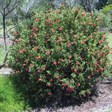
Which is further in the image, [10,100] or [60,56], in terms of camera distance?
[10,100]

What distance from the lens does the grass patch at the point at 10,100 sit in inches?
340

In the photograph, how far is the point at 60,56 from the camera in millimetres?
8664

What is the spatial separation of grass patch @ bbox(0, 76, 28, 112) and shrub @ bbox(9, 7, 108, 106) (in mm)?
351

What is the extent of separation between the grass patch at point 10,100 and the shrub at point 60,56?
0.35 metres

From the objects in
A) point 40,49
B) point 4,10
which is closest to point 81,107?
point 40,49

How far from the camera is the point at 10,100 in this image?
877 centimetres

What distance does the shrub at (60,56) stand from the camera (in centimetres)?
864

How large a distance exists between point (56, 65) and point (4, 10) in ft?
41.3

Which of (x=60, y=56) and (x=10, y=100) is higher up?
(x=60, y=56)

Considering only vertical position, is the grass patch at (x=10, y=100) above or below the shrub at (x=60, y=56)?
below

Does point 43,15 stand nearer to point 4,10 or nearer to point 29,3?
point 4,10

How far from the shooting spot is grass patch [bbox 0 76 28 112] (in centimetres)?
864

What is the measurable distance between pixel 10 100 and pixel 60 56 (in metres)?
1.72

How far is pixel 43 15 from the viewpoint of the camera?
960 cm
